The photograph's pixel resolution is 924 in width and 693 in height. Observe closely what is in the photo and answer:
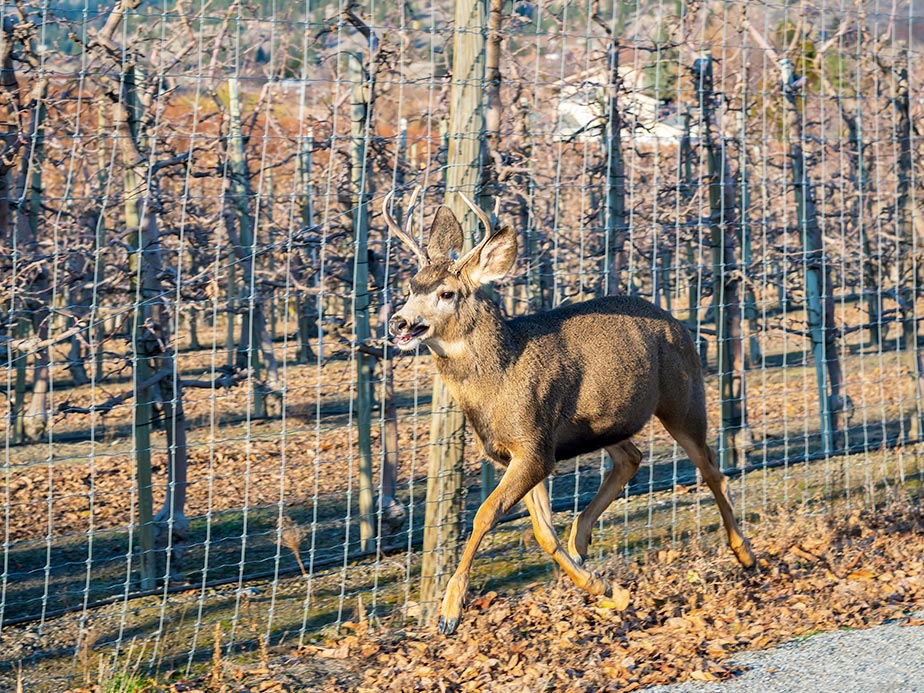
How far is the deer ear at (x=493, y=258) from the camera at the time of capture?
6051mm

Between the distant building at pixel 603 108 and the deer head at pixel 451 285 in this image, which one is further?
the distant building at pixel 603 108

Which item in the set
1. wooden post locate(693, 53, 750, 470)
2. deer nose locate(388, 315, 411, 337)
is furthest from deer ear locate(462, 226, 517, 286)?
wooden post locate(693, 53, 750, 470)

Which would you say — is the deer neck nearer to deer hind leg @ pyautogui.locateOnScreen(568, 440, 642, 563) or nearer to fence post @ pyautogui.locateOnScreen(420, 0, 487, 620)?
fence post @ pyautogui.locateOnScreen(420, 0, 487, 620)

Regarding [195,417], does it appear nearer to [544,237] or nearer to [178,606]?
[544,237]

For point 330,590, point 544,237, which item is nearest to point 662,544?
point 330,590

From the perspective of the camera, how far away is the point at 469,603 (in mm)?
7250

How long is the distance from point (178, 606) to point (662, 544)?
3516 mm

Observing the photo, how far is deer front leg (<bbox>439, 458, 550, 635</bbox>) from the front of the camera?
5879 millimetres

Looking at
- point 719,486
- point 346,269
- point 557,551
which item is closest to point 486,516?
point 557,551

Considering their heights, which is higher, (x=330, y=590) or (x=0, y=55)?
(x=0, y=55)

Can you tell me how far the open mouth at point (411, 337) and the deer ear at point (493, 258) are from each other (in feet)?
1.31

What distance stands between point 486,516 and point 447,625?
589 mm

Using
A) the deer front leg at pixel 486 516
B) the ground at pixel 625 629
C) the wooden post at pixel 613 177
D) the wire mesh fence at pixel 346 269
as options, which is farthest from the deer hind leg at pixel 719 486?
the deer front leg at pixel 486 516

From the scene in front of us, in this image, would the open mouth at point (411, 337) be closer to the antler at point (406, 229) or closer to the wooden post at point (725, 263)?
the antler at point (406, 229)
